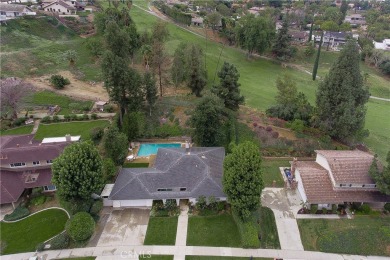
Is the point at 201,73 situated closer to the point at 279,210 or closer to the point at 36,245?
the point at 279,210

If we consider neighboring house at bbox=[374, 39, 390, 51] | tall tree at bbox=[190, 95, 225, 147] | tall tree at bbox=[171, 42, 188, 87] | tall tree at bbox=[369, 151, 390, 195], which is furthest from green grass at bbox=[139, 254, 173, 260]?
neighboring house at bbox=[374, 39, 390, 51]

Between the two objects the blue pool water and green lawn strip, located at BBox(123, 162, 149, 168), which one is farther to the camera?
the blue pool water

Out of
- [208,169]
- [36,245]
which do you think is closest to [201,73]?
[208,169]

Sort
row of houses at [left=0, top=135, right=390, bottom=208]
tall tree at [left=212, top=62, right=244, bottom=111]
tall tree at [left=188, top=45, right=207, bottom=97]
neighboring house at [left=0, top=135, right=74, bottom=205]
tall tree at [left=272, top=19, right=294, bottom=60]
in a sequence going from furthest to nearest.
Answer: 1. tall tree at [left=272, top=19, right=294, bottom=60]
2. tall tree at [left=188, top=45, right=207, bottom=97]
3. tall tree at [left=212, top=62, right=244, bottom=111]
4. neighboring house at [left=0, top=135, right=74, bottom=205]
5. row of houses at [left=0, top=135, right=390, bottom=208]

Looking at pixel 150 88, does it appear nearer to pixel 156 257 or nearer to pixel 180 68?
pixel 180 68

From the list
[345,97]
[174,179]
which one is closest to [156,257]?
[174,179]

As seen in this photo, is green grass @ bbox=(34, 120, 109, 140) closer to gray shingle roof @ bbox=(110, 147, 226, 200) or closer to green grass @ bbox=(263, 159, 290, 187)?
gray shingle roof @ bbox=(110, 147, 226, 200)

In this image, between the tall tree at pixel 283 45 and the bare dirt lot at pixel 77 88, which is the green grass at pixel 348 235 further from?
the tall tree at pixel 283 45
